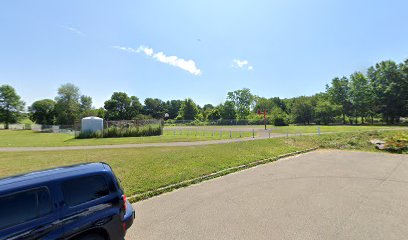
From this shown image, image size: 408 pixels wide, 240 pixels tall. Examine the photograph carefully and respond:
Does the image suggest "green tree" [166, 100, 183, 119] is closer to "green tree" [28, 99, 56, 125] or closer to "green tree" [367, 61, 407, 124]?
"green tree" [28, 99, 56, 125]

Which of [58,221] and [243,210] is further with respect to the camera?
[243,210]

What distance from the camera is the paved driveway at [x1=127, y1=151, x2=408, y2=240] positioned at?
4609 millimetres

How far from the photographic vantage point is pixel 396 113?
152 feet

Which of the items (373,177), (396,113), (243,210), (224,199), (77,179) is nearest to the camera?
(77,179)

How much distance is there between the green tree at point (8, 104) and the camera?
66312 millimetres

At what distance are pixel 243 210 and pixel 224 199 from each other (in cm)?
92

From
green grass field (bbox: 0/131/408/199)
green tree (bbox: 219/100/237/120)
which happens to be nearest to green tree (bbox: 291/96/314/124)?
green tree (bbox: 219/100/237/120)

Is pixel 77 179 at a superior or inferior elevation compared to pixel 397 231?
superior

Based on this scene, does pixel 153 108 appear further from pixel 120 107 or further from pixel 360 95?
pixel 360 95

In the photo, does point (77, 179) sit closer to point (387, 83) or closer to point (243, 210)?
point (243, 210)

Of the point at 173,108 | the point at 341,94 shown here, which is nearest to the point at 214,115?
the point at 341,94

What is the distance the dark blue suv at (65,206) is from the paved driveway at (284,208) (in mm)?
1205

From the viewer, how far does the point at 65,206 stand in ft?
10.7

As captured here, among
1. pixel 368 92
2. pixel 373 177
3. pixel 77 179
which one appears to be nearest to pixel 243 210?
pixel 77 179
